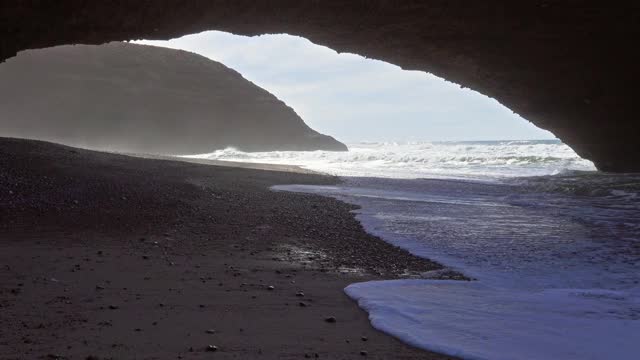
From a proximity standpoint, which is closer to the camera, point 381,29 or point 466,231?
point 466,231

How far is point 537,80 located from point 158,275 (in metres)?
15.4

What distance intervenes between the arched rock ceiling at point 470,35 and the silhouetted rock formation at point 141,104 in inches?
1315

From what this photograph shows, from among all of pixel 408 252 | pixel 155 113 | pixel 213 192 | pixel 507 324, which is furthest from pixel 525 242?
pixel 155 113

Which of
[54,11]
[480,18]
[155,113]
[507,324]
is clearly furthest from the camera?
[155,113]

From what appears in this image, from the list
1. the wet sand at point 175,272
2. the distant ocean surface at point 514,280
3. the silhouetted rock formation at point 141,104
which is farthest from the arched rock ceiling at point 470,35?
the silhouetted rock formation at point 141,104

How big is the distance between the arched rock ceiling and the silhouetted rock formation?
33393 millimetres

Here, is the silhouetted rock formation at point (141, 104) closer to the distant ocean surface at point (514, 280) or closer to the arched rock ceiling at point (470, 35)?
the arched rock ceiling at point (470, 35)

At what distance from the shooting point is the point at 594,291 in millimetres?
3734

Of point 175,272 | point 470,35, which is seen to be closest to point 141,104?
point 470,35

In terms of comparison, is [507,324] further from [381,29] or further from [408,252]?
[381,29]

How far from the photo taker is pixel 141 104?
50.6m

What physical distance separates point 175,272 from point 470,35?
485 inches

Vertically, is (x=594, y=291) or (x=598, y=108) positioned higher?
(x=598, y=108)

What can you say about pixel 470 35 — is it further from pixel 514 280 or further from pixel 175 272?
pixel 175 272
